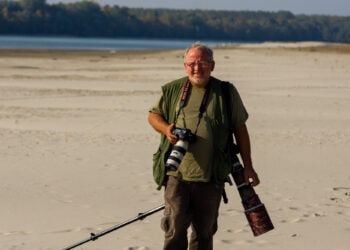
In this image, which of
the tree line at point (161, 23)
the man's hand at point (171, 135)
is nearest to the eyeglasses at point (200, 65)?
the man's hand at point (171, 135)

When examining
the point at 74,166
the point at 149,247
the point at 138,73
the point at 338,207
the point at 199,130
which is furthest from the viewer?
the point at 138,73

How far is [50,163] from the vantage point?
10.1 meters

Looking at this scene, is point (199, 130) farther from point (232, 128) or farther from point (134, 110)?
point (134, 110)

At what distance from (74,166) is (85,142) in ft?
6.65

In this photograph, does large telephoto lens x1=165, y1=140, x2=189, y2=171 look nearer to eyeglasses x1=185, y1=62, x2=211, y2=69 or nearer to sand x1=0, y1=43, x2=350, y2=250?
eyeglasses x1=185, y1=62, x2=211, y2=69

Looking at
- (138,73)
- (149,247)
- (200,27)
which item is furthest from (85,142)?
(200,27)

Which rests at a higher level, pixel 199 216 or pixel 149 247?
pixel 199 216

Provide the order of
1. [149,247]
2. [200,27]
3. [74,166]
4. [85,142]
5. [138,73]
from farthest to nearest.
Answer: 1. [200,27]
2. [138,73]
3. [85,142]
4. [74,166]
5. [149,247]

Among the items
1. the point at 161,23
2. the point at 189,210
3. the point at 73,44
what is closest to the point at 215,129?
the point at 189,210

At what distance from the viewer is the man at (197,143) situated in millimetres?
4930

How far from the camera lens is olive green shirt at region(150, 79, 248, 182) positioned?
16.1 ft

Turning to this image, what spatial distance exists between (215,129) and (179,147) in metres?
0.28

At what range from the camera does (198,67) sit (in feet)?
16.1

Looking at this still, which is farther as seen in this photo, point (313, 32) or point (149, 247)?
point (313, 32)
